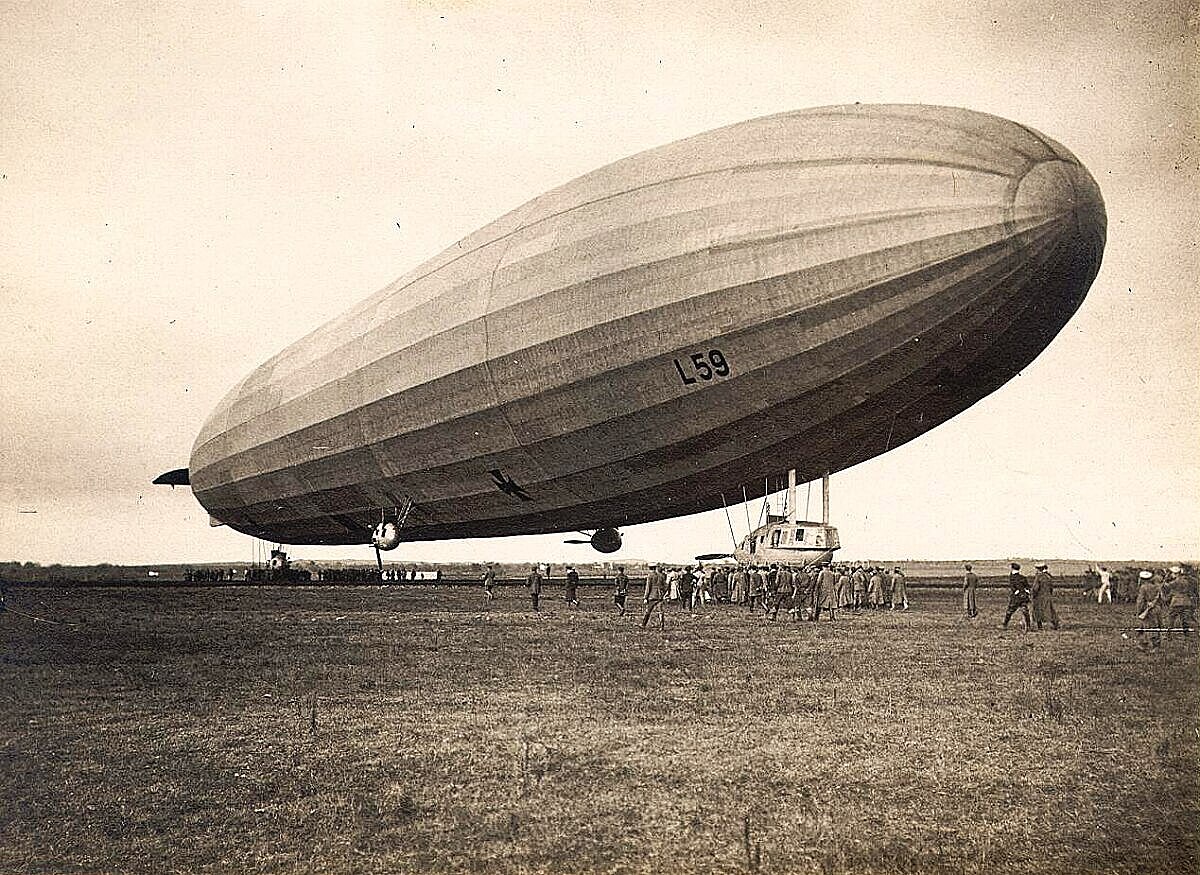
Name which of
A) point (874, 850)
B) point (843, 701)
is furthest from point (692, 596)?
point (874, 850)

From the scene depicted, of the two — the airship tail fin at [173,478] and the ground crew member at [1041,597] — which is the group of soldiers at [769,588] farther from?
the airship tail fin at [173,478]

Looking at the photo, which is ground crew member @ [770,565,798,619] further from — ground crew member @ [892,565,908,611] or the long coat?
ground crew member @ [892,565,908,611]

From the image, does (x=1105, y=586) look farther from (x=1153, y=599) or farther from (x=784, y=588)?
(x=1153, y=599)

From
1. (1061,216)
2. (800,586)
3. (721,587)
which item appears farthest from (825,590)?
(1061,216)

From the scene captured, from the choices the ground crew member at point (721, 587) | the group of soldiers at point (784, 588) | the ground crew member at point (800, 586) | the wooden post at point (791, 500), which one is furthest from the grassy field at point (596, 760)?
the ground crew member at point (721, 587)

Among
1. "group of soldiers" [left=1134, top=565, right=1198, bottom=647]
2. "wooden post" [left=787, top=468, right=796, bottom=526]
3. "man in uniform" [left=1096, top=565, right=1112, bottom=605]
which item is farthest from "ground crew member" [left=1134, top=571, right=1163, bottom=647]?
"man in uniform" [left=1096, top=565, right=1112, bottom=605]

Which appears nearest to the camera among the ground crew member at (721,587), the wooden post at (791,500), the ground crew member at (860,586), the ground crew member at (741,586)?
the wooden post at (791,500)
